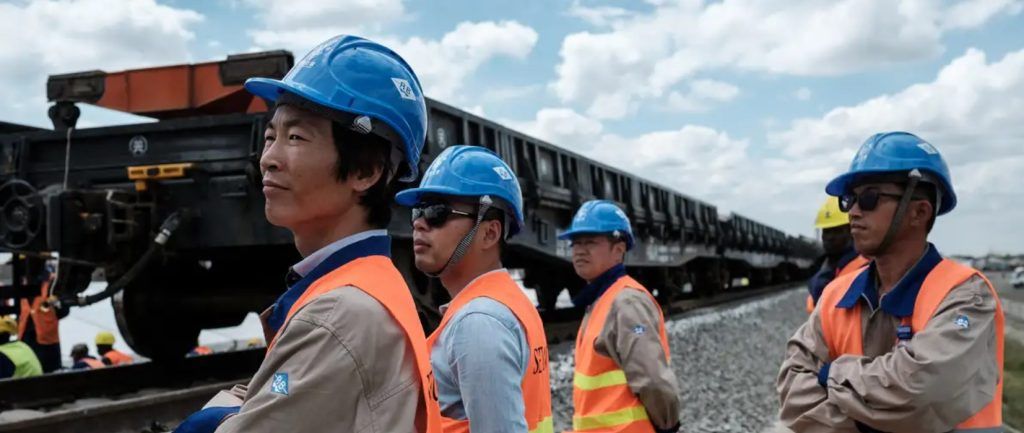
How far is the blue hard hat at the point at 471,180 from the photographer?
3006 millimetres

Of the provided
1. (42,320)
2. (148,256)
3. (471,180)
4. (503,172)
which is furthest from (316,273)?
(42,320)

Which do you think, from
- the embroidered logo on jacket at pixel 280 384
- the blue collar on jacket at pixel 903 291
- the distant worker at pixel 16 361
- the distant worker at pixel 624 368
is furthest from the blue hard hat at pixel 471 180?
the distant worker at pixel 16 361

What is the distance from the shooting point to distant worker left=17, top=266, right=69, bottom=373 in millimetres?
10125

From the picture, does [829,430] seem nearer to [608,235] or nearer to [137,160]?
[608,235]

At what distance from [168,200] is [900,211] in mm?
6348

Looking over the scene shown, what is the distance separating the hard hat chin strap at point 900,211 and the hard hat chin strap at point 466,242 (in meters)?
1.30

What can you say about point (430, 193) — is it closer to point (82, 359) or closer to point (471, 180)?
point (471, 180)

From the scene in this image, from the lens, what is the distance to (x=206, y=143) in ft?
24.4

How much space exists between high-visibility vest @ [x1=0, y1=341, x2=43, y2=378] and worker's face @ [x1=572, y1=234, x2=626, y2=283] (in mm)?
6275

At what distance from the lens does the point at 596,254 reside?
4.70 meters

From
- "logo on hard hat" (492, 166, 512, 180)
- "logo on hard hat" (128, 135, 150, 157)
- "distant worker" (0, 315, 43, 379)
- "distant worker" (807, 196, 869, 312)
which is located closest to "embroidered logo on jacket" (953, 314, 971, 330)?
"logo on hard hat" (492, 166, 512, 180)

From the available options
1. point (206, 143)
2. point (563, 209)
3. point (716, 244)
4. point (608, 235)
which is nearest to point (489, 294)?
point (608, 235)

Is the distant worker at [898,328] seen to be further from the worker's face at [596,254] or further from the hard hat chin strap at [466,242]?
the worker's face at [596,254]

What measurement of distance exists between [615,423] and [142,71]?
21.2 ft
